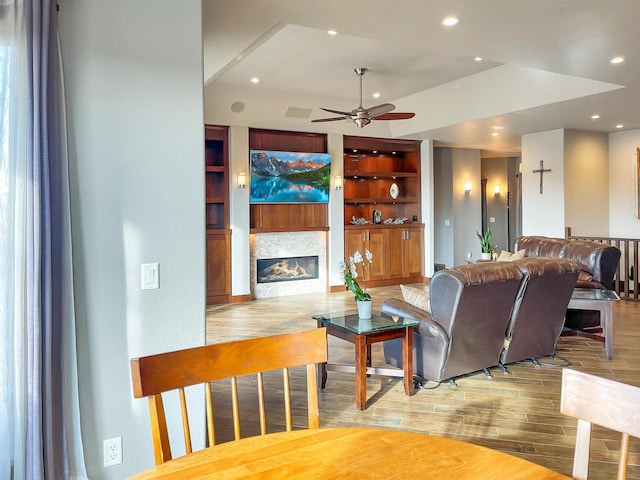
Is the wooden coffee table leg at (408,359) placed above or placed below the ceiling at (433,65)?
below

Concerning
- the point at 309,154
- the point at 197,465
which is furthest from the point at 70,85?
the point at 309,154

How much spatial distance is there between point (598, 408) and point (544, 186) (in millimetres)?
8359

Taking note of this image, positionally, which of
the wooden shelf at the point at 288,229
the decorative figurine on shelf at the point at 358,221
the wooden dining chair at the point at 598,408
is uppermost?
the decorative figurine on shelf at the point at 358,221

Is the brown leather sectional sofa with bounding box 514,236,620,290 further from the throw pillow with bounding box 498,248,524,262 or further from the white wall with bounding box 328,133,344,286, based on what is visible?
the white wall with bounding box 328,133,344,286

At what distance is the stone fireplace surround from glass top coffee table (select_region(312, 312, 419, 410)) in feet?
14.5

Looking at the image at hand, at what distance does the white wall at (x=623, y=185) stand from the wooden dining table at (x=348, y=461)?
918 centimetres

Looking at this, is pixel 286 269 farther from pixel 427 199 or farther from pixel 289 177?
pixel 427 199

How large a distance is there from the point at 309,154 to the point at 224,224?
1962 millimetres

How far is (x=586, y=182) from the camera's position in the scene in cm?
862

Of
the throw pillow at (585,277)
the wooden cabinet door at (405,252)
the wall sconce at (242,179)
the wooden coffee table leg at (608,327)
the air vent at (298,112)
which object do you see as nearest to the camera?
the wooden coffee table leg at (608,327)

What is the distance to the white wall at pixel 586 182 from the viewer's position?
27.7 feet

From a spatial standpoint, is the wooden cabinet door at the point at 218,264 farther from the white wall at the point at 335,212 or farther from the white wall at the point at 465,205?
the white wall at the point at 465,205

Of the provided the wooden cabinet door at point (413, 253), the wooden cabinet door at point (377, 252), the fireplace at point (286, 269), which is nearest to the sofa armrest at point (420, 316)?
the fireplace at point (286, 269)

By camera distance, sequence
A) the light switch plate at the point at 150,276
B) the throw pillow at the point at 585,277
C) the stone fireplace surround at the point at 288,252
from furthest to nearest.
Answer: the stone fireplace surround at the point at 288,252
the throw pillow at the point at 585,277
the light switch plate at the point at 150,276
